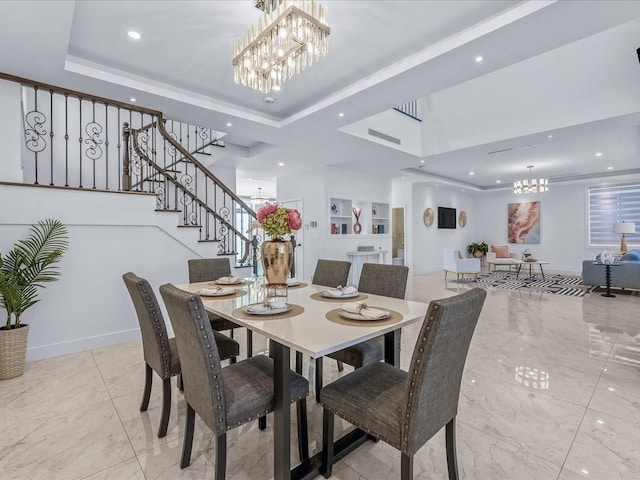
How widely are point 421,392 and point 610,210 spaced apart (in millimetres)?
11535

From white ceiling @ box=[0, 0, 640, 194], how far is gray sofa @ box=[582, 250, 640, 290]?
7.59 feet

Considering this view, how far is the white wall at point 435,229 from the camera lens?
9.45 m

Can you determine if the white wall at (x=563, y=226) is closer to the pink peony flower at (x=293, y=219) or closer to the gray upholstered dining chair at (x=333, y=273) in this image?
the gray upholstered dining chair at (x=333, y=273)

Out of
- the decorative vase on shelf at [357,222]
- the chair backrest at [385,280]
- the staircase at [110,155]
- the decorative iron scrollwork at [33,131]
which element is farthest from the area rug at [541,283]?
the decorative iron scrollwork at [33,131]

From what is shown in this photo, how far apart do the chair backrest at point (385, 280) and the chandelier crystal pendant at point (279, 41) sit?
1.65 m

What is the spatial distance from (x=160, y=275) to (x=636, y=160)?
1028 cm

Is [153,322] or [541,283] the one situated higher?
[153,322]

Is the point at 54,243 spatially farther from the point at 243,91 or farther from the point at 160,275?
the point at 243,91

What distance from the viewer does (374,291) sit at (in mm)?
2598

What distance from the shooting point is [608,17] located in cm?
237

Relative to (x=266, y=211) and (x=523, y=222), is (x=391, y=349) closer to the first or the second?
(x=266, y=211)

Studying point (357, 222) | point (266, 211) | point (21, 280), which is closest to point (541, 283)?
point (357, 222)

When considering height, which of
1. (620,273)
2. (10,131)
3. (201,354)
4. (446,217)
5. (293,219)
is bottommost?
(620,273)

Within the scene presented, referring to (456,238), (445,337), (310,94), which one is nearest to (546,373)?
(445,337)
